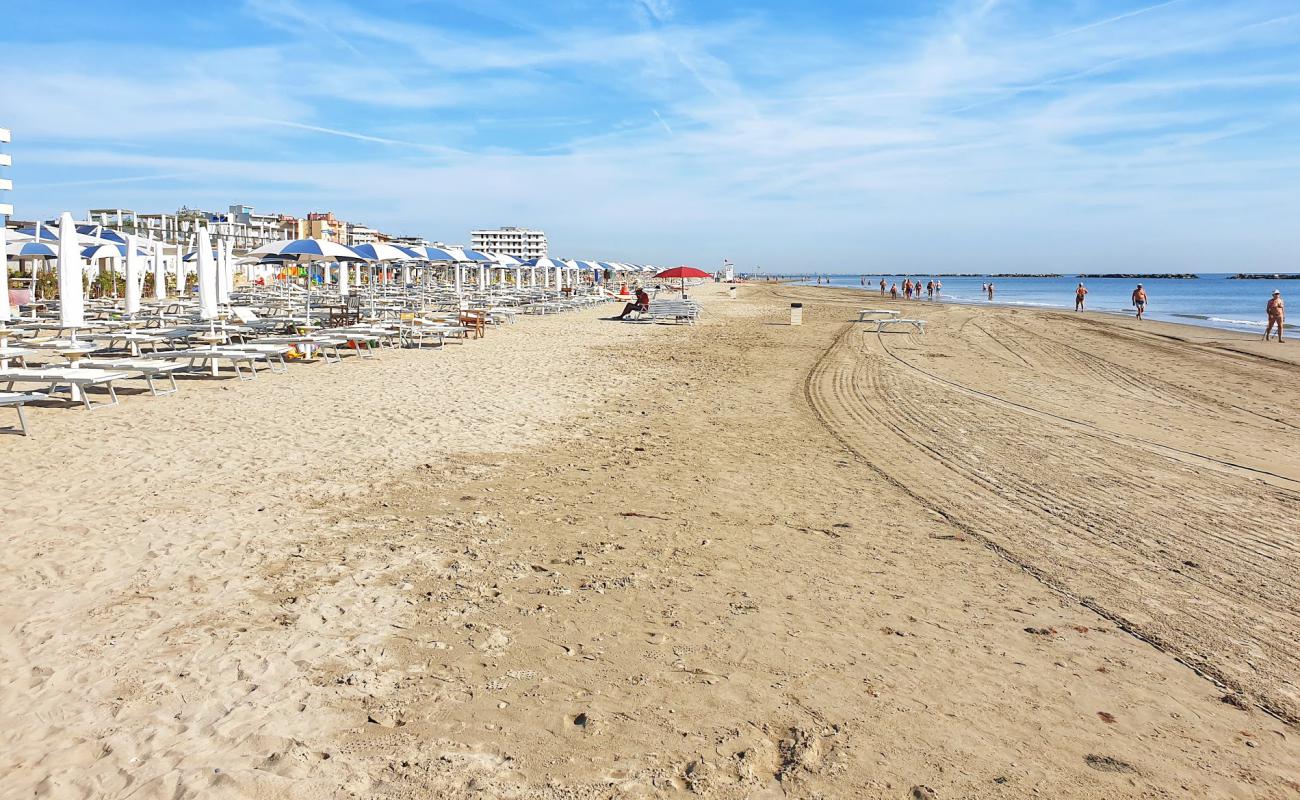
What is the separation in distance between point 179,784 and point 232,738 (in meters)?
0.25

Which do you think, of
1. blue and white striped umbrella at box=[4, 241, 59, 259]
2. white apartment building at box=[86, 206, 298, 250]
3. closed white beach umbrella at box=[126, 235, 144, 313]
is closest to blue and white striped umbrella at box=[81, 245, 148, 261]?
blue and white striped umbrella at box=[4, 241, 59, 259]

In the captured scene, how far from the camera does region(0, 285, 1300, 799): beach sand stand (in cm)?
276

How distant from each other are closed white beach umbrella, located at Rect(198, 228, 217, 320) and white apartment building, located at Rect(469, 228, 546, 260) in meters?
128

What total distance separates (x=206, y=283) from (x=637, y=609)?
34.9ft

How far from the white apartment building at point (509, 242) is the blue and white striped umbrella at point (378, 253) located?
122 m

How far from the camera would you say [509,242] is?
14175 centimetres

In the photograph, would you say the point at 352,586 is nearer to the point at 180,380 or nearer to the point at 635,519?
the point at 635,519

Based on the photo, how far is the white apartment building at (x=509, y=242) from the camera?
141 m

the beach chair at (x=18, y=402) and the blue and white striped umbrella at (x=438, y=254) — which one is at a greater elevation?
the blue and white striped umbrella at (x=438, y=254)

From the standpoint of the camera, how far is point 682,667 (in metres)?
3.40

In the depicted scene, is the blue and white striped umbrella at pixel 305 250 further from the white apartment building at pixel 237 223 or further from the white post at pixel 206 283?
the white apartment building at pixel 237 223

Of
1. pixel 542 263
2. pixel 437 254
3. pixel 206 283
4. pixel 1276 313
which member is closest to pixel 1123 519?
pixel 206 283

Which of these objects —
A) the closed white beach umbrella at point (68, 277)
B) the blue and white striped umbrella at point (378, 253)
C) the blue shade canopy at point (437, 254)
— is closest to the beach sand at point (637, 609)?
the closed white beach umbrella at point (68, 277)

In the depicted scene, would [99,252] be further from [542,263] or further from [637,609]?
[637,609]
